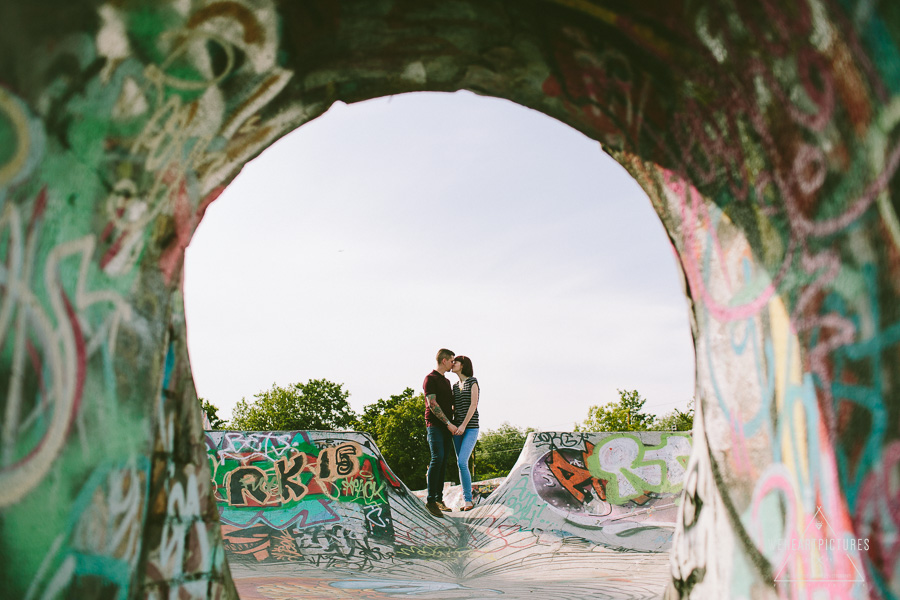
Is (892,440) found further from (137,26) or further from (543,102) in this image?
(137,26)

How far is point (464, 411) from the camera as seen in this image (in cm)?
819

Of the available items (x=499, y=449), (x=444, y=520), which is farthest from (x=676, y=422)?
(x=444, y=520)

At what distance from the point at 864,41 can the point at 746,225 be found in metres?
0.93

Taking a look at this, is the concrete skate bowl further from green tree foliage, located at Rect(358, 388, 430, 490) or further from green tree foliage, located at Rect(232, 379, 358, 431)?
green tree foliage, located at Rect(232, 379, 358, 431)

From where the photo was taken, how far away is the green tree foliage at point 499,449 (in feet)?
214

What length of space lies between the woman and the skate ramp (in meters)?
1.06

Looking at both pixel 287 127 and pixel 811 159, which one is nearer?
pixel 811 159

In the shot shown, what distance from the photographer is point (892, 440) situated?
190 centimetres

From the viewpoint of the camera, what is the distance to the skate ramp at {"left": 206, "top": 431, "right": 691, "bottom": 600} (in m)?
6.04

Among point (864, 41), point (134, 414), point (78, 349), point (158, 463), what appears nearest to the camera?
point (864, 41)

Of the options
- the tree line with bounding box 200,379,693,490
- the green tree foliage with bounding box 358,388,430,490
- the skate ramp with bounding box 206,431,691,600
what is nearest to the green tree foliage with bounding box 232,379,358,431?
the tree line with bounding box 200,379,693,490

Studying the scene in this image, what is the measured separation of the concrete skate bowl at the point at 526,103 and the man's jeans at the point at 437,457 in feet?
16.7

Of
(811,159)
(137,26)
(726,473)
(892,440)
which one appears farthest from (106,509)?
(811,159)

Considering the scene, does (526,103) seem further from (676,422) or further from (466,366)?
(676,422)
